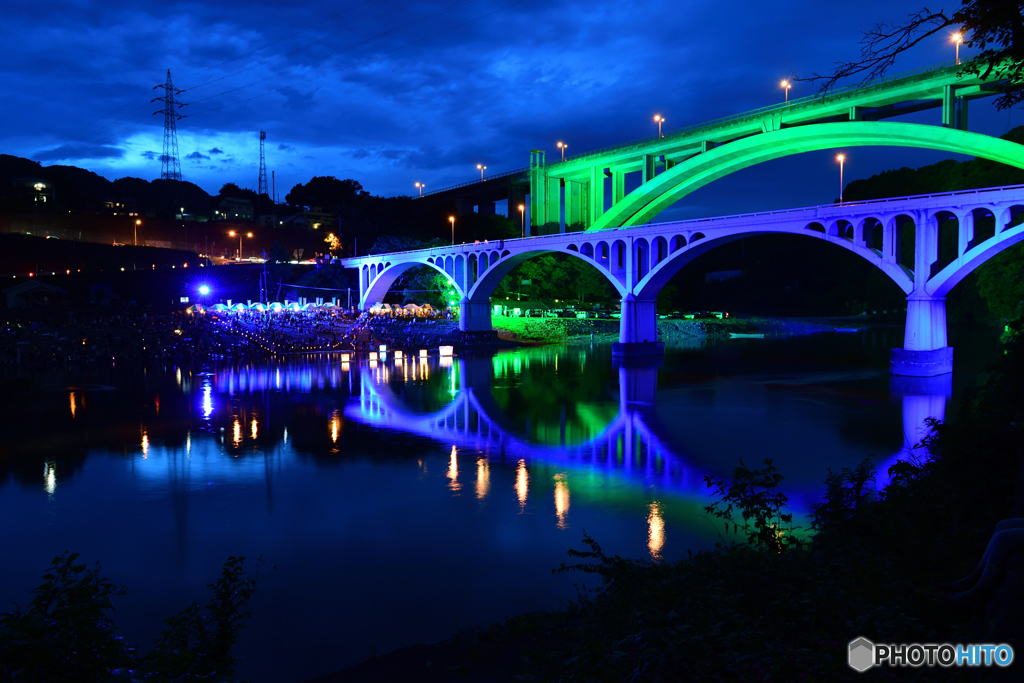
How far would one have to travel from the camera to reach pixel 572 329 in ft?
206

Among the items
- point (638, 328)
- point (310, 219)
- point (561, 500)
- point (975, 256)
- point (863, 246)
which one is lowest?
point (561, 500)

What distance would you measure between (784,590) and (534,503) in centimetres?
640

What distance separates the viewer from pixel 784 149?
4338 centimetres

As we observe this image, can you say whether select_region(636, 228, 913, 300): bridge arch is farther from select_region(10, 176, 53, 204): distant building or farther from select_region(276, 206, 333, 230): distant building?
select_region(10, 176, 53, 204): distant building

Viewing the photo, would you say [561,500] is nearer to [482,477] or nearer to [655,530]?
[655,530]

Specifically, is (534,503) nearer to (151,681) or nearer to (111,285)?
(151,681)

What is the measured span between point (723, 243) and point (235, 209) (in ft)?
328

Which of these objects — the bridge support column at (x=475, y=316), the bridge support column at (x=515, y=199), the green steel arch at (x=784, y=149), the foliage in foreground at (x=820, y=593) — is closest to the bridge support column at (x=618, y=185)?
the green steel arch at (x=784, y=149)

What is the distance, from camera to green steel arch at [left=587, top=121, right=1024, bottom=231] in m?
33.6

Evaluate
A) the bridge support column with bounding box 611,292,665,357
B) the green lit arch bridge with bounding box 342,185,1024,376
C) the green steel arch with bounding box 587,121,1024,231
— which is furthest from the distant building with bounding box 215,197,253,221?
the bridge support column with bounding box 611,292,665,357

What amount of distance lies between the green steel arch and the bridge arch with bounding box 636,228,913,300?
676 cm

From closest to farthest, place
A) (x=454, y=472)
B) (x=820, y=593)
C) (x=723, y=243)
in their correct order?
(x=820, y=593) → (x=454, y=472) → (x=723, y=243)

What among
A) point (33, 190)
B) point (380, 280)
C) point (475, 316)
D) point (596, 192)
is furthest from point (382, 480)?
point (33, 190)

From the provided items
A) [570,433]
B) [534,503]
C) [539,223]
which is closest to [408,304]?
[539,223]
